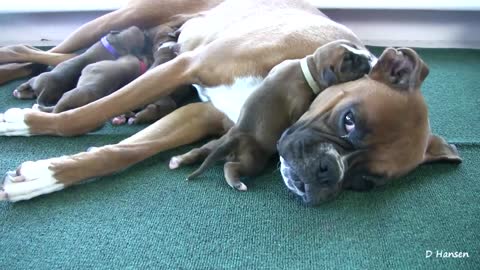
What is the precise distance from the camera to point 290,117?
211 cm

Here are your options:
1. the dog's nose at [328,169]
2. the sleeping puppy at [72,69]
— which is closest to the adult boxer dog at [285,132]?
the dog's nose at [328,169]

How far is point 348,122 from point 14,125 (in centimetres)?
153

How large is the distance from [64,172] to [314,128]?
1.01 meters

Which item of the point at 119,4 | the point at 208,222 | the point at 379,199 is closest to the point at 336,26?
the point at 379,199

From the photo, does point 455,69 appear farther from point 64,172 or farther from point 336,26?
point 64,172

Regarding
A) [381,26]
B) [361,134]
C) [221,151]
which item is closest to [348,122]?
[361,134]

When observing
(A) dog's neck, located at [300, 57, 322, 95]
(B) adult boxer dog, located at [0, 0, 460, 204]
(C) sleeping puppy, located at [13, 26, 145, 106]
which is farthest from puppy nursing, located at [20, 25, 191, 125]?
(A) dog's neck, located at [300, 57, 322, 95]

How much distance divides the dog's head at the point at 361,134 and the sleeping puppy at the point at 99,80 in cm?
109

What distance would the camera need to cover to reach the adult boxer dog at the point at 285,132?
→ 193 centimetres

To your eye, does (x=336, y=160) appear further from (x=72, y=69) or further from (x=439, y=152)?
(x=72, y=69)

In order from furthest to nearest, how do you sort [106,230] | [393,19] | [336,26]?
[393,19]
[336,26]
[106,230]

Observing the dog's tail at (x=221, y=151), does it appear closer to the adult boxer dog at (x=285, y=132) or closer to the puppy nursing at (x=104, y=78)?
the adult boxer dog at (x=285, y=132)

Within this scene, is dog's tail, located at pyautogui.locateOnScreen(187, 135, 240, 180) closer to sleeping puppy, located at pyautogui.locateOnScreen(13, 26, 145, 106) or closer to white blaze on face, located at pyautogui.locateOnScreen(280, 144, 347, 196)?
white blaze on face, located at pyautogui.locateOnScreen(280, 144, 347, 196)

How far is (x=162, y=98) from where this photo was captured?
2695mm
